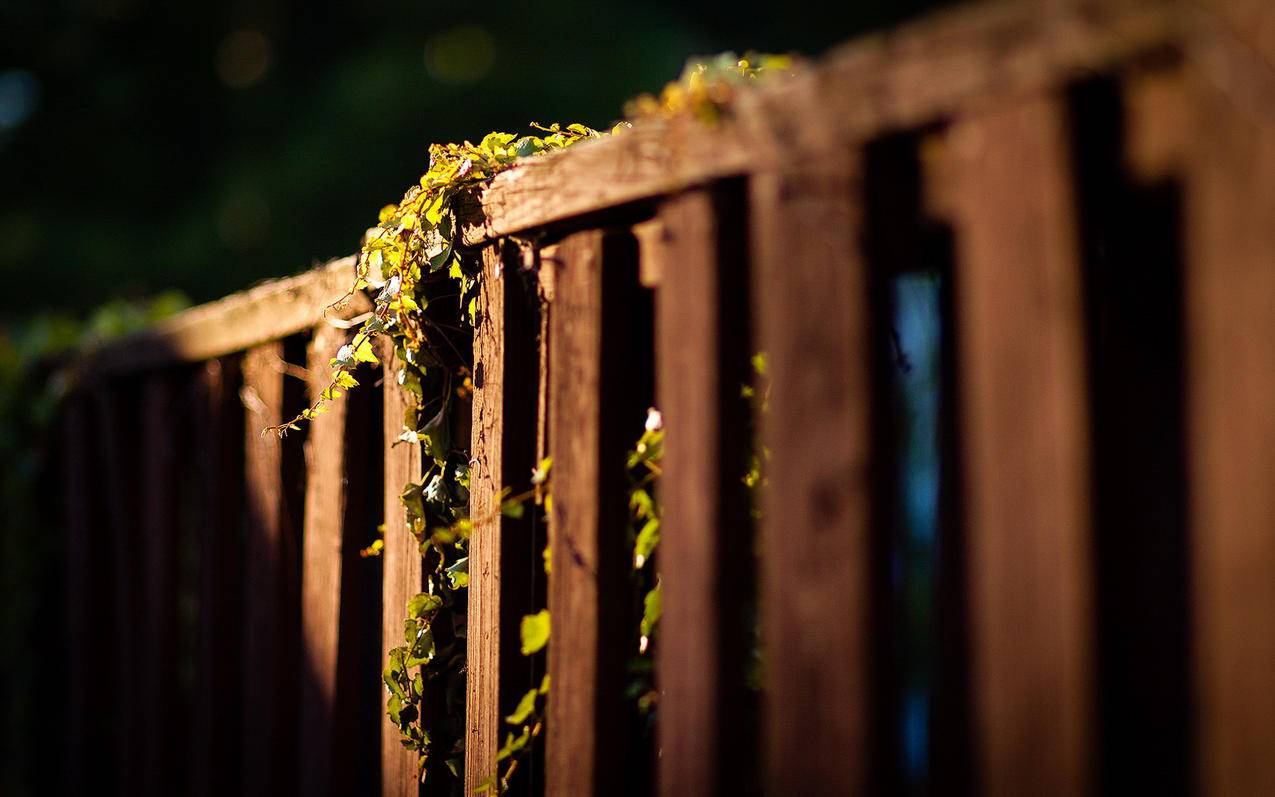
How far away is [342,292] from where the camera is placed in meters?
2.31

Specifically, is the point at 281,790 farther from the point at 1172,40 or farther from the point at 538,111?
the point at 538,111

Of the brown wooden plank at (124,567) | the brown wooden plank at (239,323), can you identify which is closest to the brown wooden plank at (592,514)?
the brown wooden plank at (239,323)

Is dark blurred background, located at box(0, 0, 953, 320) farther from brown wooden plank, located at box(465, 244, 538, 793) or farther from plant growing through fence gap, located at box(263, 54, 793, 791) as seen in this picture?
brown wooden plank, located at box(465, 244, 538, 793)

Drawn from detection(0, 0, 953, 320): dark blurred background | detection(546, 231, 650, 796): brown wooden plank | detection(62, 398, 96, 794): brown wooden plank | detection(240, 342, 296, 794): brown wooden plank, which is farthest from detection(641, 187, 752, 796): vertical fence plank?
detection(0, 0, 953, 320): dark blurred background

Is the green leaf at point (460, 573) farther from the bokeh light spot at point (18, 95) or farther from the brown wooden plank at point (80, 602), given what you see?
the bokeh light spot at point (18, 95)

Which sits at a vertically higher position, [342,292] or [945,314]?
[342,292]

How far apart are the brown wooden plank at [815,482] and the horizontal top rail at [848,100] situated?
0.06m

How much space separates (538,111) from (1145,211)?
968cm

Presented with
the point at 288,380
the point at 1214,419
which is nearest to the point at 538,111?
the point at 288,380

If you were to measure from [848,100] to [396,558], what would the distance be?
133cm

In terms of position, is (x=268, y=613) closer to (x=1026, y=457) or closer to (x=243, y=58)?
(x=1026, y=457)

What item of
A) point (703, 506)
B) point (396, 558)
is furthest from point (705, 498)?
point (396, 558)

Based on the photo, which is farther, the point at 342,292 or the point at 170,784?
the point at 170,784

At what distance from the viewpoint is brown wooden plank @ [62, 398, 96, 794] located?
3539 millimetres
